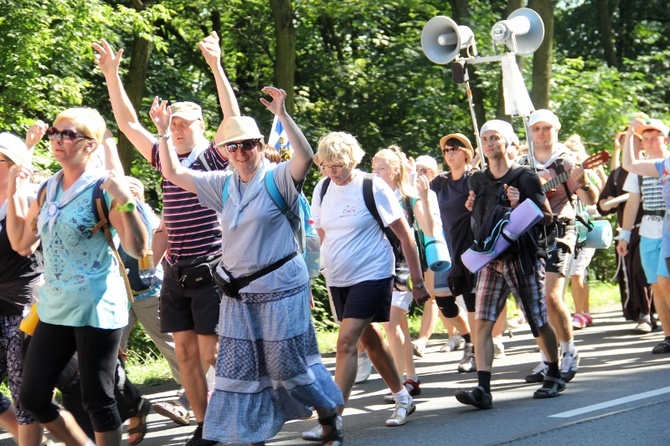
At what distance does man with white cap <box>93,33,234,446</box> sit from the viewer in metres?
7.43

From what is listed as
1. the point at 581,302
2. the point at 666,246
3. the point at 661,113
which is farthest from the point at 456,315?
the point at 661,113

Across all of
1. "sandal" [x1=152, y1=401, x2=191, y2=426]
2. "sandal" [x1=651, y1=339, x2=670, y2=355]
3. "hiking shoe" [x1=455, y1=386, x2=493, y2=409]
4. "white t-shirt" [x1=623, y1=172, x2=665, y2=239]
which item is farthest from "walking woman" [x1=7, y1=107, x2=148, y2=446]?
"white t-shirt" [x1=623, y1=172, x2=665, y2=239]

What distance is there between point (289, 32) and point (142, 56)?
128 inches

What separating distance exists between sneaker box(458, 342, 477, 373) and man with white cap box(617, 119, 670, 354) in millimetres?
1643

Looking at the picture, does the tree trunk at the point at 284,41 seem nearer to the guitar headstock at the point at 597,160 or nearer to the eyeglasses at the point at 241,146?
the guitar headstock at the point at 597,160

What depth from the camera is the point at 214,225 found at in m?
7.61

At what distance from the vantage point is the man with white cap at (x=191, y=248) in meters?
7.43

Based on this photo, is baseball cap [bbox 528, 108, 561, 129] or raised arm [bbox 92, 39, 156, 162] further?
baseball cap [bbox 528, 108, 561, 129]

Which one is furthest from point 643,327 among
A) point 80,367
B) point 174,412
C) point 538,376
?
point 80,367

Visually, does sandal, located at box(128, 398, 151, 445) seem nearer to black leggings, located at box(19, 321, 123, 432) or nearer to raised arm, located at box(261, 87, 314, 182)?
black leggings, located at box(19, 321, 123, 432)

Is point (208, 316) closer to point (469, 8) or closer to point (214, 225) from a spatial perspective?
point (214, 225)

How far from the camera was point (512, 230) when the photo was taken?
8.45 m

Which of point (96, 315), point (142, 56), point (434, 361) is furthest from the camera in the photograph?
point (142, 56)

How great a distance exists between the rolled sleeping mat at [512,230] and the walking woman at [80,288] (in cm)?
304
